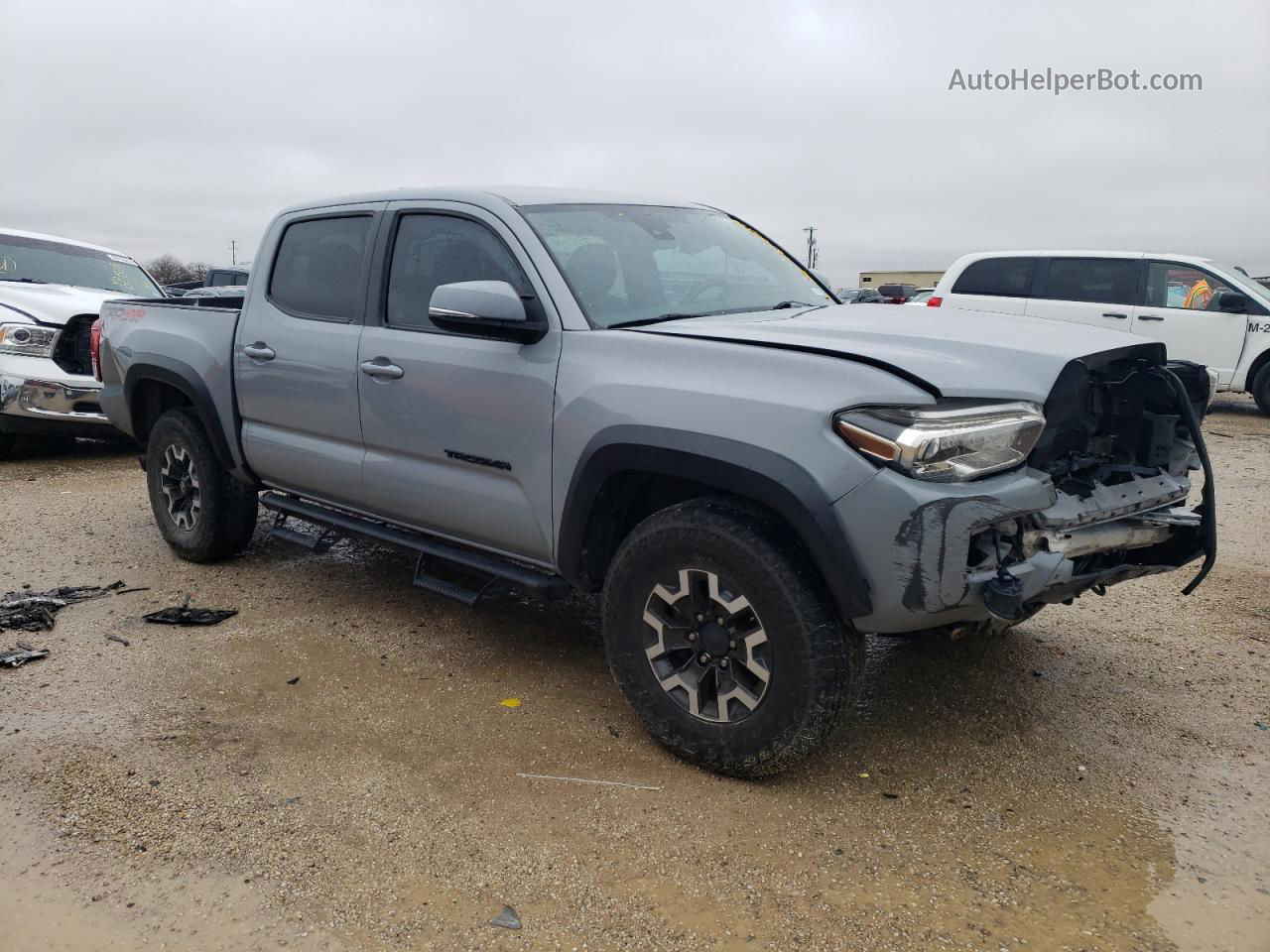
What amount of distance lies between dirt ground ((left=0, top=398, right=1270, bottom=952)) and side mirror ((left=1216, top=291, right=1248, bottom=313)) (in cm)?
776

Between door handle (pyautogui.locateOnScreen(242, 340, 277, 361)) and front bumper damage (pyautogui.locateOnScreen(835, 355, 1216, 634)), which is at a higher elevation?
door handle (pyautogui.locateOnScreen(242, 340, 277, 361))

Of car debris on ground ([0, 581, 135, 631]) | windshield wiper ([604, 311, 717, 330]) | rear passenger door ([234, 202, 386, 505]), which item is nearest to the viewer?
windshield wiper ([604, 311, 717, 330])

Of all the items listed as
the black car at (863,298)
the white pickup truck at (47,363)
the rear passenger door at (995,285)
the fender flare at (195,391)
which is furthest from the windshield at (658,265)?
the rear passenger door at (995,285)

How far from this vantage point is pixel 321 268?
4398 mm

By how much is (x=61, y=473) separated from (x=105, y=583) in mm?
3540

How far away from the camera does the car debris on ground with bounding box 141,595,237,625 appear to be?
4449 millimetres

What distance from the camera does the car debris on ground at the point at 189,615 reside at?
4.45 meters

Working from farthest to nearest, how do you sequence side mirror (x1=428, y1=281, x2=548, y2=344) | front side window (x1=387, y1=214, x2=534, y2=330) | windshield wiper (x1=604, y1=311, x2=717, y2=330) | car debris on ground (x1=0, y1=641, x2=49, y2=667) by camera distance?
1. car debris on ground (x1=0, y1=641, x2=49, y2=667)
2. front side window (x1=387, y1=214, x2=534, y2=330)
3. windshield wiper (x1=604, y1=311, x2=717, y2=330)
4. side mirror (x1=428, y1=281, x2=548, y2=344)

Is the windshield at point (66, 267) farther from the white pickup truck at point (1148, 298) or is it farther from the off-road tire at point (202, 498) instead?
the white pickup truck at point (1148, 298)

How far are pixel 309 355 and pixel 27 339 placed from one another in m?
4.98

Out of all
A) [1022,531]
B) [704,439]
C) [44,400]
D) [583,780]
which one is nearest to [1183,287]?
[1022,531]

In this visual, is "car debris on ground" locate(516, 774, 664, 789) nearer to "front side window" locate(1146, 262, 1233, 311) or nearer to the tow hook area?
the tow hook area

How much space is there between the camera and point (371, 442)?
4.02 meters

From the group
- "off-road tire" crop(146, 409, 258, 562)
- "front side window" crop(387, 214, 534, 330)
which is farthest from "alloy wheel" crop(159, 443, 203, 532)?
"front side window" crop(387, 214, 534, 330)
